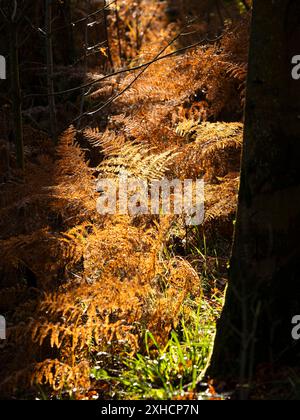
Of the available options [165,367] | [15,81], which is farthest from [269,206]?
[15,81]

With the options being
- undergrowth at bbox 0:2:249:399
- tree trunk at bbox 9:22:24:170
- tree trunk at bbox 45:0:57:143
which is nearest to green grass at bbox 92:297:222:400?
undergrowth at bbox 0:2:249:399

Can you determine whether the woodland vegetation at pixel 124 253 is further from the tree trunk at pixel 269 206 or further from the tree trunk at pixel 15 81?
the tree trunk at pixel 269 206

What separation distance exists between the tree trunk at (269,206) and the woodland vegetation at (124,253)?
0.16 m

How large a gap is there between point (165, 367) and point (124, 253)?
76 centimetres

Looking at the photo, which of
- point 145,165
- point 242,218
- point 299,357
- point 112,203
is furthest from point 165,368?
point 145,165

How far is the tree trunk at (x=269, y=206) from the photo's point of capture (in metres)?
2.82

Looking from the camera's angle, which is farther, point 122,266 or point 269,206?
point 122,266

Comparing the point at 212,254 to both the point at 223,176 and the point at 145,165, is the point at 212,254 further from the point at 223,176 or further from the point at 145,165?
the point at 145,165

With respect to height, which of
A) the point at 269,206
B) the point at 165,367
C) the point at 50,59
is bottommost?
the point at 165,367

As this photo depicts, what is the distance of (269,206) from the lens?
2863 mm

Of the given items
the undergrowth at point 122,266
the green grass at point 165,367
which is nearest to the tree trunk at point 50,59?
the undergrowth at point 122,266

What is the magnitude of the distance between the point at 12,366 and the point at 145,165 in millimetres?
1689

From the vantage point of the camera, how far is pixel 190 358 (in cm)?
324

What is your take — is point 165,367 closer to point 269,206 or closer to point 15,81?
point 269,206
